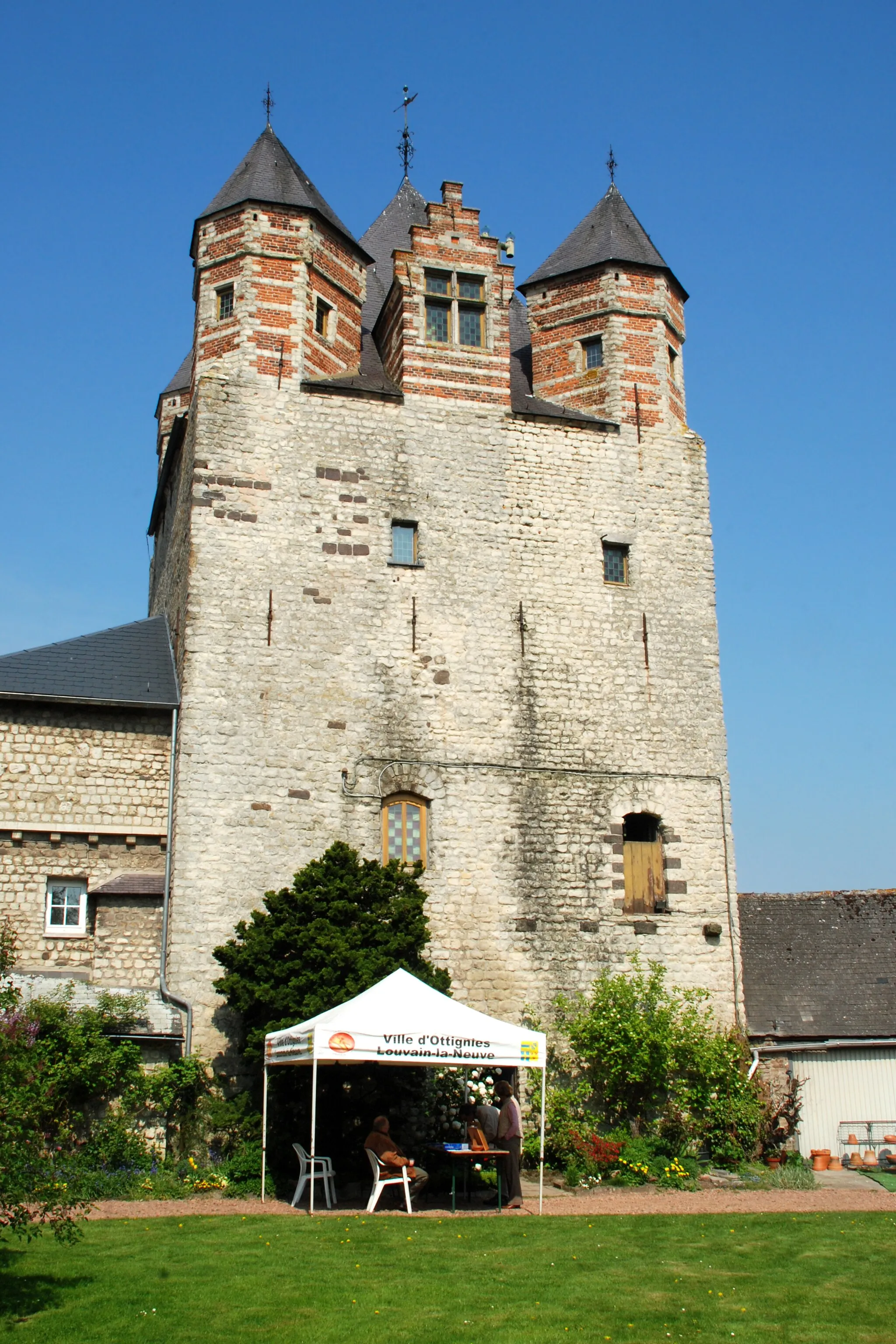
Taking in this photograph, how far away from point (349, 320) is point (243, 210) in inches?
81.0

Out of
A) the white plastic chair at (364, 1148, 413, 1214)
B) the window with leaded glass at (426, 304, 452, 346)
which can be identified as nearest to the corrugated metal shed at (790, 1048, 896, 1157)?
the white plastic chair at (364, 1148, 413, 1214)

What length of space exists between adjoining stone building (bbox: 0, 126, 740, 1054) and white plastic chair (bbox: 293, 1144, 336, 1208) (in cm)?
230

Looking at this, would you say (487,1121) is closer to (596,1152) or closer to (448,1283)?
(596,1152)

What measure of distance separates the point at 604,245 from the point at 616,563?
16.9ft

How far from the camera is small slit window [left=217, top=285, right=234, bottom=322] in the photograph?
16344 millimetres

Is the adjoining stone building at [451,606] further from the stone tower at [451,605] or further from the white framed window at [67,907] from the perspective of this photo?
the white framed window at [67,907]

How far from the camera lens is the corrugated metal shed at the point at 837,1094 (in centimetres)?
1656

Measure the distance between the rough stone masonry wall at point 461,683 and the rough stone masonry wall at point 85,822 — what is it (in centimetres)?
62

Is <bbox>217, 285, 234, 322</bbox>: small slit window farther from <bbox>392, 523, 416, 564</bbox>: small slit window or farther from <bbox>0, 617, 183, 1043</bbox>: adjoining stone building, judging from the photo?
<bbox>0, 617, 183, 1043</bbox>: adjoining stone building

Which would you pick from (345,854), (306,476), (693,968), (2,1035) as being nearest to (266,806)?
(345,854)

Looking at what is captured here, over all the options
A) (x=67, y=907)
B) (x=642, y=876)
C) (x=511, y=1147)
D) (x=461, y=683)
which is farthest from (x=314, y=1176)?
(x=461, y=683)

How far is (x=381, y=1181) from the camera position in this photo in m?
10.7

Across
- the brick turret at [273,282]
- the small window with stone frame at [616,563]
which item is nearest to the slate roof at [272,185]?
the brick turret at [273,282]

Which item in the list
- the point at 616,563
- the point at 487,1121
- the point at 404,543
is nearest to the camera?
the point at 487,1121
